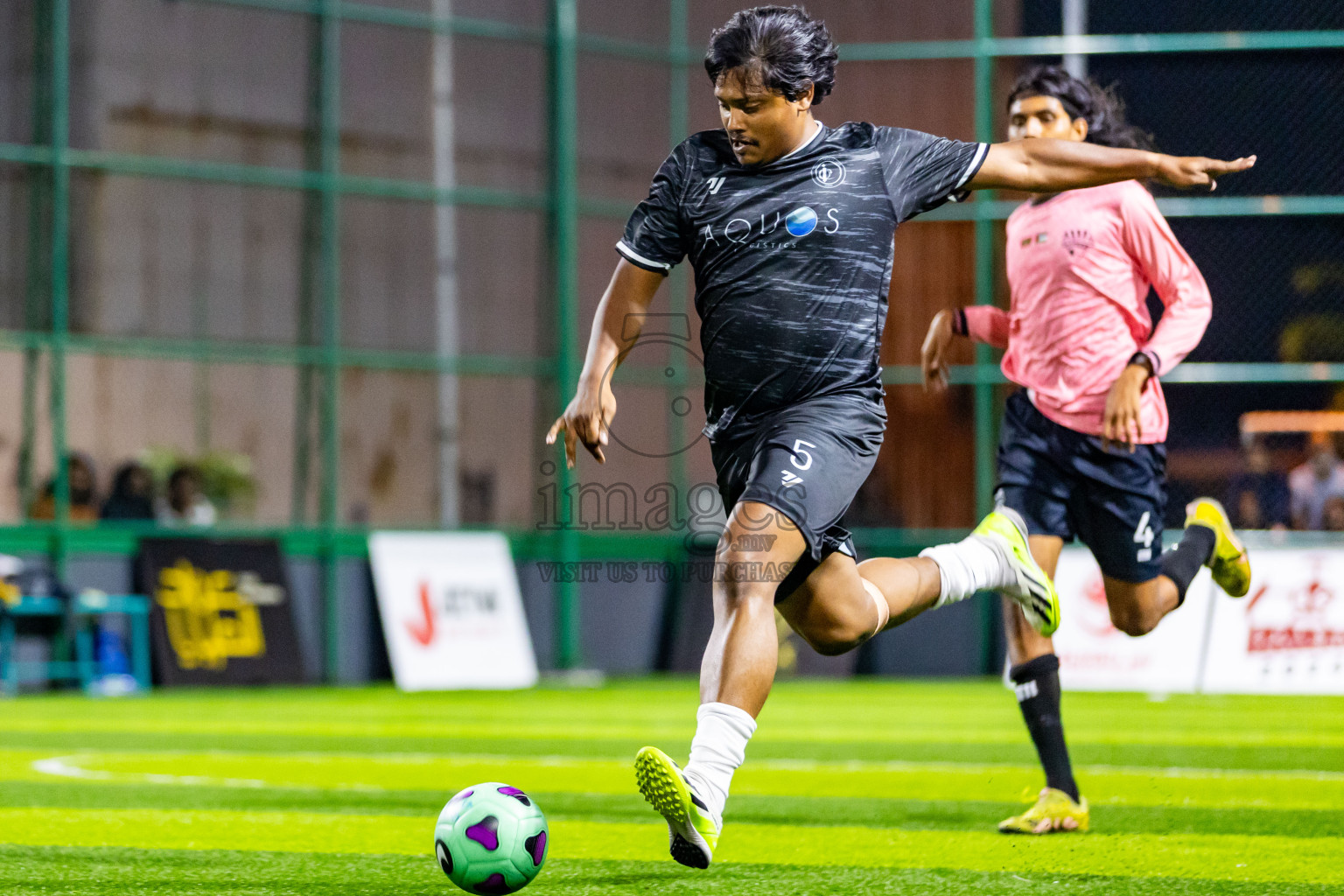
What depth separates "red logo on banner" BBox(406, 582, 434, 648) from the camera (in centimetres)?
1647

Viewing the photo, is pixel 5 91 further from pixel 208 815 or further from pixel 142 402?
pixel 208 815

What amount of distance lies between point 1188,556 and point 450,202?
42.1ft

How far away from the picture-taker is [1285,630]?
45.6 feet

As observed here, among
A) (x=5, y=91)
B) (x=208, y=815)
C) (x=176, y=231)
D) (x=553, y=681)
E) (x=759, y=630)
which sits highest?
(x=5, y=91)

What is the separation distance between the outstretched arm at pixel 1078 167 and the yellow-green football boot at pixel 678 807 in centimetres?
176

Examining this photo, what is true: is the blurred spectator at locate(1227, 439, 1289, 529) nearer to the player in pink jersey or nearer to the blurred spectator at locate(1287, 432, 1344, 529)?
the blurred spectator at locate(1287, 432, 1344, 529)

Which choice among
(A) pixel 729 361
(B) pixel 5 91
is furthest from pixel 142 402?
(A) pixel 729 361

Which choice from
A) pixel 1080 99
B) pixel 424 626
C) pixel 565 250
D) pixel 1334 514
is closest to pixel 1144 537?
pixel 1080 99

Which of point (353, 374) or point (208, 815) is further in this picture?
point (353, 374)

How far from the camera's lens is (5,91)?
15.8 meters

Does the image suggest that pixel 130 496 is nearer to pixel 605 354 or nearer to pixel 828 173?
pixel 605 354

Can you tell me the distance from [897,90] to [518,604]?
6.40 meters

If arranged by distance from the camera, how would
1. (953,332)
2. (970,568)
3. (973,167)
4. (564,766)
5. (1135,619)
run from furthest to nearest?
(564,766) < (953,332) < (1135,619) < (970,568) < (973,167)

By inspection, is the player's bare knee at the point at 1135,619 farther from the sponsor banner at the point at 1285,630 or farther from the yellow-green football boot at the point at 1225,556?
the sponsor banner at the point at 1285,630
